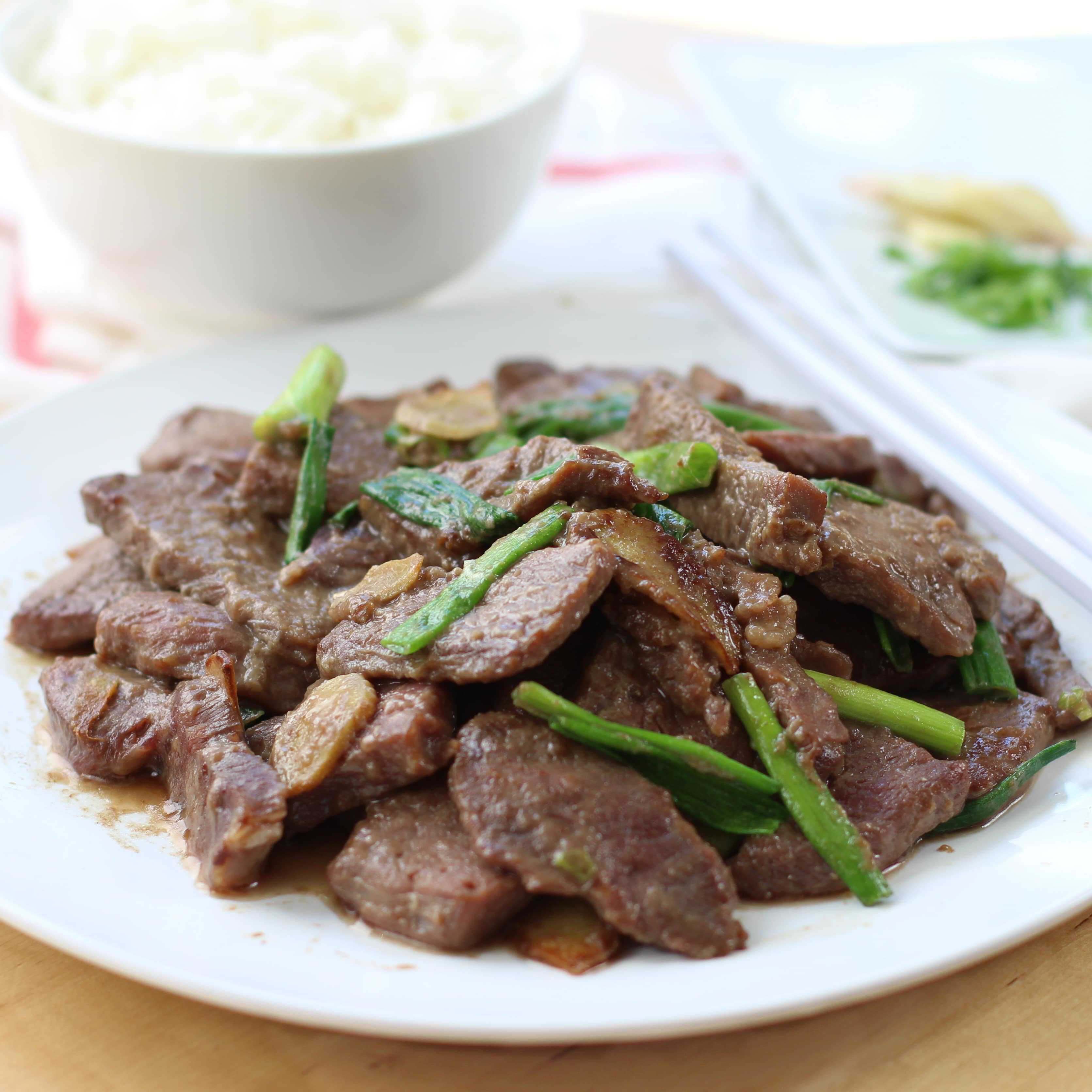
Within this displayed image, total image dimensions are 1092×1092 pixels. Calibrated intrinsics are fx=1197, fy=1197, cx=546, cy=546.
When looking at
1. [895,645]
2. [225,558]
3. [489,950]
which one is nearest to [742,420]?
[895,645]

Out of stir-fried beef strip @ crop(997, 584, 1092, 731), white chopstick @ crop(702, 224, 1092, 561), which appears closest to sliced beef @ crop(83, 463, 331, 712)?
stir-fried beef strip @ crop(997, 584, 1092, 731)

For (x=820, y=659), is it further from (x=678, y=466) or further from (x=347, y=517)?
(x=347, y=517)

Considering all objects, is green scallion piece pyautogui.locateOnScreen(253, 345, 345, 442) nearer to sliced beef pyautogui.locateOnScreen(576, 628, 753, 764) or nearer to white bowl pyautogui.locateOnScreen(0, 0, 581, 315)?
white bowl pyautogui.locateOnScreen(0, 0, 581, 315)

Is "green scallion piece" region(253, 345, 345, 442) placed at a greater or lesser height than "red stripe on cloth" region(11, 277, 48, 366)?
greater

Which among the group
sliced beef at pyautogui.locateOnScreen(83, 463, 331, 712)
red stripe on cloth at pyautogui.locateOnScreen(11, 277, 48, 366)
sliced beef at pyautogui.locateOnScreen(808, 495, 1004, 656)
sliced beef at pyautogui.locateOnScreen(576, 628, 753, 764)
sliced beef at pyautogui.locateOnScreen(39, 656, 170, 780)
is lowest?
red stripe on cloth at pyautogui.locateOnScreen(11, 277, 48, 366)

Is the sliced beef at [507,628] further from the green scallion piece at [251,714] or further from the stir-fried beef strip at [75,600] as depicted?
the stir-fried beef strip at [75,600]

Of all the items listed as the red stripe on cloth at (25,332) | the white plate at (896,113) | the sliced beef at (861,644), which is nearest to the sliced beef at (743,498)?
the sliced beef at (861,644)
